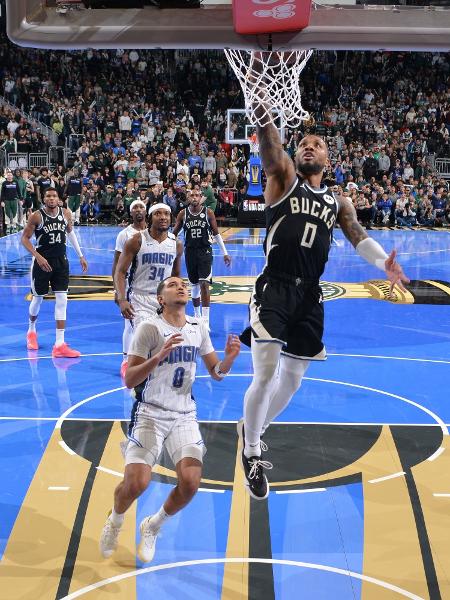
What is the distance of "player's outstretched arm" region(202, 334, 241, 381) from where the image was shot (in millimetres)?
4730

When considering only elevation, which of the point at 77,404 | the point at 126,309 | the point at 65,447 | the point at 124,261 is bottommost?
the point at 77,404

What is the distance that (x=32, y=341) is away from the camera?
32.5 feet

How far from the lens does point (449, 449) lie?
261 inches

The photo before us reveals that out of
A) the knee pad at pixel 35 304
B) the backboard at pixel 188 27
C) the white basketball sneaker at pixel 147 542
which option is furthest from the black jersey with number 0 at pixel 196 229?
the white basketball sneaker at pixel 147 542

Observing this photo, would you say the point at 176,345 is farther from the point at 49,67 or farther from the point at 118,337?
the point at 49,67

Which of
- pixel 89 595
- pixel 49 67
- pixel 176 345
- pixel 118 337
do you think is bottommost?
pixel 118 337

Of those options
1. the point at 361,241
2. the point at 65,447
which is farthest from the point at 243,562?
the point at 65,447

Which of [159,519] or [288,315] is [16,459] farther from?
[288,315]

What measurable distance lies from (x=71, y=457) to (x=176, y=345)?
2139 mm

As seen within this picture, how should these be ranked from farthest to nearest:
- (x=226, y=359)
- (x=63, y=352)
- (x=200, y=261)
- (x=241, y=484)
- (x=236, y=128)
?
1. (x=236, y=128)
2. (x=200, y=261)
3. (x=63, y=352)
4. (x=241, y=484)
5. (x=226, y=359)

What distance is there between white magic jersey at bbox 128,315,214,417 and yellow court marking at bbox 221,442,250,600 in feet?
2.95

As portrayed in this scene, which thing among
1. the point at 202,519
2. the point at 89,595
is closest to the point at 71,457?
the point at 202,519

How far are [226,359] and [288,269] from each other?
0.69 meters

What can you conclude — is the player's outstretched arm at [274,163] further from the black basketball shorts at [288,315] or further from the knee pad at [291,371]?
the knee pad at [291,371]
